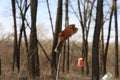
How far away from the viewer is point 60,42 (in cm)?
732

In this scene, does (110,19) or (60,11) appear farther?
(110,19)

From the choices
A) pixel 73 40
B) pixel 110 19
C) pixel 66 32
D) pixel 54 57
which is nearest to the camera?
pixel 66 32

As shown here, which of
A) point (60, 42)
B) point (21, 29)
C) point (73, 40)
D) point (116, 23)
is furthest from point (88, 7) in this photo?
point (60, 42)

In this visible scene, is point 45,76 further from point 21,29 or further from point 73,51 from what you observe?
point 73,51

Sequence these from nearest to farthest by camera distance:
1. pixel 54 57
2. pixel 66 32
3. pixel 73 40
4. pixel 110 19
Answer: pixel 66 32
pixel 54 57
pixel 110 19
pixel 73 40

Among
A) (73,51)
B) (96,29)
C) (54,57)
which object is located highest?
(96,29)

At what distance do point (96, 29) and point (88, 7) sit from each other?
1629 centimetres

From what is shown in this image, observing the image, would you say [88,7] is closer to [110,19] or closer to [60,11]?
[110,19]

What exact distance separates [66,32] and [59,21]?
454 inches

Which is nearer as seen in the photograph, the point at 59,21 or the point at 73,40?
the point at 59,21

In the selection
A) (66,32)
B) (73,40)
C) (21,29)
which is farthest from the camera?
(73,40)

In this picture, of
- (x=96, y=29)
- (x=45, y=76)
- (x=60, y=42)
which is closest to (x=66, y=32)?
(x=60, y=42)

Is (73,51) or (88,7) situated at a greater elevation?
(88,7)

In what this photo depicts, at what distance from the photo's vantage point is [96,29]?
16719mm
